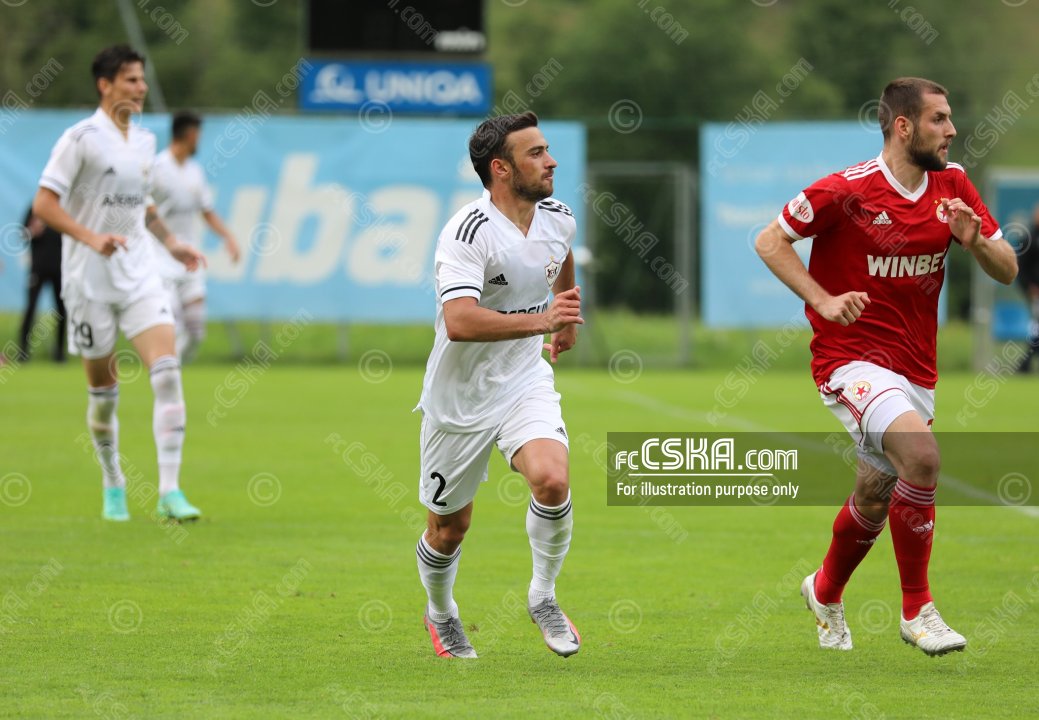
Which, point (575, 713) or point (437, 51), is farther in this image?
point (437, 51)

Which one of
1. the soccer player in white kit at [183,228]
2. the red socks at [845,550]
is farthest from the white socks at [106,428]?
the soccer player in white kit at [183,228]

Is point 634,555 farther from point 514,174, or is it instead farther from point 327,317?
point 327,317

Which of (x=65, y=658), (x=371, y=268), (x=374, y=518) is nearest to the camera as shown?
(x=65, y=658)

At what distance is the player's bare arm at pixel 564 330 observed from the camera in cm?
643

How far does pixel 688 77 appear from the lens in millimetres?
41906

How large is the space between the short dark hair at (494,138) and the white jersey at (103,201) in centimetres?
406

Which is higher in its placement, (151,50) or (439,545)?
(439,545)

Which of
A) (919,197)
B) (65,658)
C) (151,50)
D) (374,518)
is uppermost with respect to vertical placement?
(919,197)

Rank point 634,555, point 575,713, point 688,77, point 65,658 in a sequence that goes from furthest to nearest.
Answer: point 688,77 < point 634,555 < point 65,658 < point 575,713

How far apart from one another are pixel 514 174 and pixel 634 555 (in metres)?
3.12

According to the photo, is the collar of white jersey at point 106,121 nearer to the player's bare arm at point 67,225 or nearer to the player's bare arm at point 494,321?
the player's bare arm at point 67,225

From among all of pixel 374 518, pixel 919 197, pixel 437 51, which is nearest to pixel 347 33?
pixel 437 51

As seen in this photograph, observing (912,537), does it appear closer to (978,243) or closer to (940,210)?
(978,243)

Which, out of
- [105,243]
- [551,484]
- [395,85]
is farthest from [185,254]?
[395,85]
